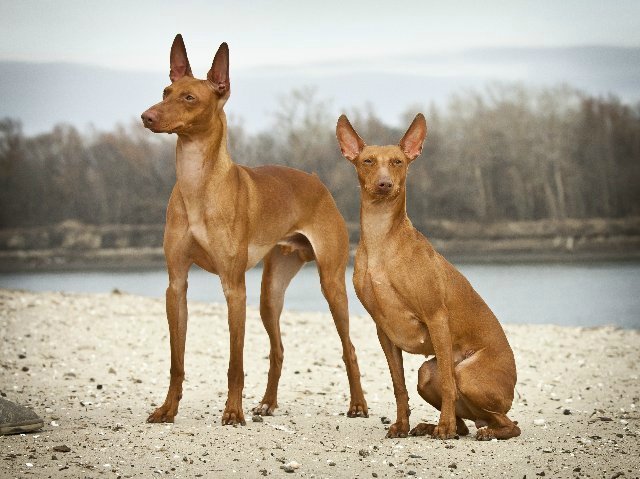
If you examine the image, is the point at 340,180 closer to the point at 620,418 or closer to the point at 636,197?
the point at 636,197

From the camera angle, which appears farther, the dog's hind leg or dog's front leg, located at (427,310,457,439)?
the dog's hind leg

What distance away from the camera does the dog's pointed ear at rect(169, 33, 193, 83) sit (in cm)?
786

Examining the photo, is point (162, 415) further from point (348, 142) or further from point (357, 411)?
point (348, 142)

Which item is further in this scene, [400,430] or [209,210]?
[209,210]

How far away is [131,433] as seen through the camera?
7.55m

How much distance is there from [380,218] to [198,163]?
60.0 inches

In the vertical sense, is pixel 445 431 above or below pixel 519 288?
above

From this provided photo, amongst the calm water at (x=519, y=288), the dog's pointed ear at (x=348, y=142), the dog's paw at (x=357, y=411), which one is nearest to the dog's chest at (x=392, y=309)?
the dog's pointed ear at (x=348, y=142)

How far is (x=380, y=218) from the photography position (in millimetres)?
7160

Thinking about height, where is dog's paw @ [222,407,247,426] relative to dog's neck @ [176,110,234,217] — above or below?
below

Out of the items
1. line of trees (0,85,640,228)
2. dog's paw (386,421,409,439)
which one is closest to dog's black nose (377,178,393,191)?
dog's paw (386,421,409,439)

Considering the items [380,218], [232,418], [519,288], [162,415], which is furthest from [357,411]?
[519,288]

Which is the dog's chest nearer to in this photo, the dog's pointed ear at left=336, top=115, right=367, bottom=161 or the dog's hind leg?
the dog's pointed ear at left=336, top=115, right=367, bottom=161

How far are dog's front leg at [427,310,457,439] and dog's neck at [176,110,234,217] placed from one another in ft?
6.60
